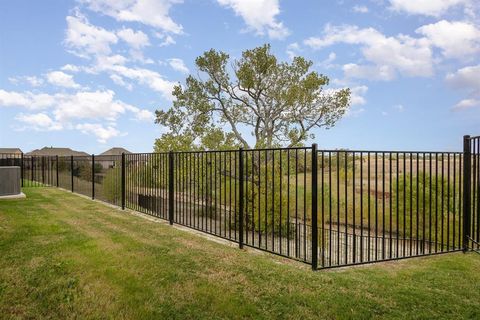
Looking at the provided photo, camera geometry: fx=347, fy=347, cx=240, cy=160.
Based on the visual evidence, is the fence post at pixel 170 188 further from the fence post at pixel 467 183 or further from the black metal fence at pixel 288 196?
the fence post at pixel 467 183

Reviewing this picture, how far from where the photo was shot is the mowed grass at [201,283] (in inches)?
141

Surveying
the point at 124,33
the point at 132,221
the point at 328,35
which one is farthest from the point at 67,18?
the point at 328,35

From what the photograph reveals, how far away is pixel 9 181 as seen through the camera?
11570mm

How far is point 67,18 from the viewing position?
10.8m

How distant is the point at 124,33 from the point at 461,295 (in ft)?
40.1

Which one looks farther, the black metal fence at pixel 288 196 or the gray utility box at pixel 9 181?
the gray utility box at pixel 9 181

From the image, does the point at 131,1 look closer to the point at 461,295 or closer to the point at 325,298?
the point at 325,298

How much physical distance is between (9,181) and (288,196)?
10.3m

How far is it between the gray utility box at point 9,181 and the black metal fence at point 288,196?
241cm

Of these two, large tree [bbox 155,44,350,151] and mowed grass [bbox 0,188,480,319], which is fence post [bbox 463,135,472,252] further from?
large tree [bbox 155,44,350,151]

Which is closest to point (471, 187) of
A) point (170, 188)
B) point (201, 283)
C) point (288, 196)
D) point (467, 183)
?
point (467, 183)

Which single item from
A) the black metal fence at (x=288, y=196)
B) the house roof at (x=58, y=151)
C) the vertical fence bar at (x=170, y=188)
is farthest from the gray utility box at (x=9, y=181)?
the house roof at (x=58, y=151)

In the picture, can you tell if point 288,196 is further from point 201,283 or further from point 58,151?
point 58,151

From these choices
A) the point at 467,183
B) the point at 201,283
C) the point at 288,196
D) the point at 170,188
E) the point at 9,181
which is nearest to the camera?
the point at 201,283
